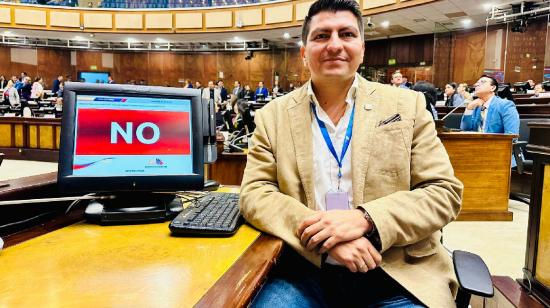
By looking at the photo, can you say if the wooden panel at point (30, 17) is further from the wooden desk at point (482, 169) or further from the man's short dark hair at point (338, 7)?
the man's short dark hair at point (338, 7)

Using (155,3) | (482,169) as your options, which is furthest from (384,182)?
(155,3)

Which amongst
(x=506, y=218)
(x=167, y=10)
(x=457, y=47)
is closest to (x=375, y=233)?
(x=506, y=218)

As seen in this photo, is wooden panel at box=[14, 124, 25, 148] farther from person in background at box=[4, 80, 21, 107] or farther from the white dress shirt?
the white dress shirt

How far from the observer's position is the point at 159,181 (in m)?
1.25

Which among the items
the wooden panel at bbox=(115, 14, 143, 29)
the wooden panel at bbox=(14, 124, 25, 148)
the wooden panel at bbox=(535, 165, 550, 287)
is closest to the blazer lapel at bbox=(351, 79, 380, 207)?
the wooden panel at bbox=(535, 165, 550, 287)

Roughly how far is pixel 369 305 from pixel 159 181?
728mm

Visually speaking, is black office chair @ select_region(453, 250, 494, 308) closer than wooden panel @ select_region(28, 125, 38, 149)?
Yes

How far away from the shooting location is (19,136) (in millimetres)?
7004

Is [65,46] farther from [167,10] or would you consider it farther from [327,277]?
[327,277]

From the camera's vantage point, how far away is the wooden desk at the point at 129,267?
2.27ft

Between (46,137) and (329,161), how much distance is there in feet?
22.8

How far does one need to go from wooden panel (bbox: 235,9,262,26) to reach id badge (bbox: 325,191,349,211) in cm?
1062

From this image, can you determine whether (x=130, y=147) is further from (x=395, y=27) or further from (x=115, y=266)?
(x=395, y=27)

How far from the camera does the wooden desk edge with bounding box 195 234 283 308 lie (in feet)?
2.24
